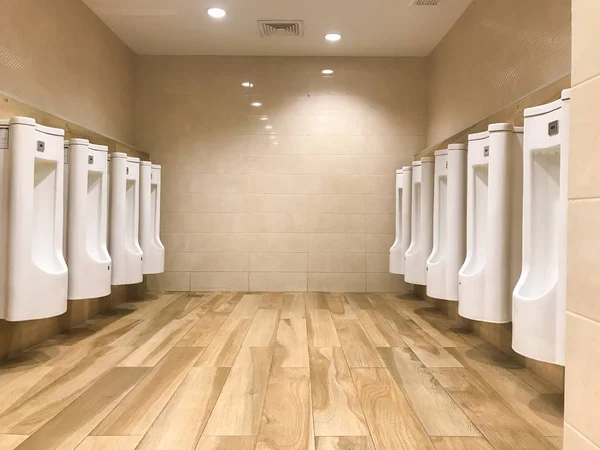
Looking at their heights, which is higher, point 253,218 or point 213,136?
point 213,136

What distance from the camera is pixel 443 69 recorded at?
12.7ft

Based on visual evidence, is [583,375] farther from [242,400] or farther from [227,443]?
[242,400]

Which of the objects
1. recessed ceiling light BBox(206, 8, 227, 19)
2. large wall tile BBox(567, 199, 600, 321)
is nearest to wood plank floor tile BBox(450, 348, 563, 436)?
large wall tile BBox(567, 199, 600, 321)

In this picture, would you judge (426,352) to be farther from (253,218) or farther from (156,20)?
(156,20)

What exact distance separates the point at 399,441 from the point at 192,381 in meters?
0.89

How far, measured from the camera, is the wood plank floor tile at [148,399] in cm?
146

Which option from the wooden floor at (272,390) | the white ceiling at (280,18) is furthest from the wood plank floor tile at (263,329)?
the white ceiling at (280,18)

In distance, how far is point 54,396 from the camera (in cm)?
174

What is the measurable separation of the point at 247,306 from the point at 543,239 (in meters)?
2.33

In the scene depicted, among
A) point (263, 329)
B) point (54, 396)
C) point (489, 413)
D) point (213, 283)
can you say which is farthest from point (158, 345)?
point (213, 283)

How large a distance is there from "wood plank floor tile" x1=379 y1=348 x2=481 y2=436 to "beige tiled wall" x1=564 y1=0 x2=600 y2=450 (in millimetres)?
615

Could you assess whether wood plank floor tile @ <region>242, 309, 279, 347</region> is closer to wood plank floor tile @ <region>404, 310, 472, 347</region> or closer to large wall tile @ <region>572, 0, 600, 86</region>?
wood plank floor tile @ <region>404, 310, 472, 347</region>

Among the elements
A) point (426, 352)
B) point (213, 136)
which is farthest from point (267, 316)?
point (213, 136)

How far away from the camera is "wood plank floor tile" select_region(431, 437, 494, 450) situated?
4.40 ft
